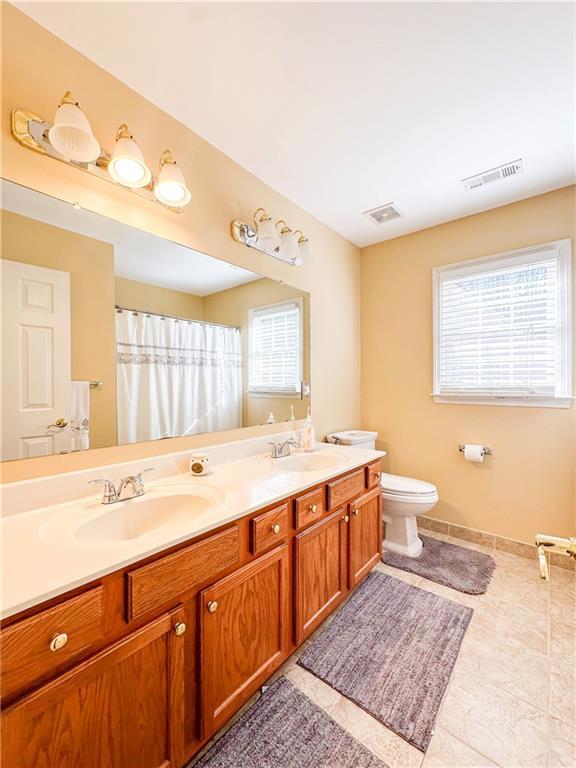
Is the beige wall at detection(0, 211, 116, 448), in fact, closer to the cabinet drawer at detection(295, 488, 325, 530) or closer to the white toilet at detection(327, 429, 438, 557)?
the cabinet drawer at detection(295, 488, 325, 530)

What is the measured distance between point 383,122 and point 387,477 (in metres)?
2.23

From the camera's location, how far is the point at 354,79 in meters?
1.34

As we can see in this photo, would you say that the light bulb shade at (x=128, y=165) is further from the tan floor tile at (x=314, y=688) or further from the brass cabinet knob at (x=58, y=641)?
the tan floor tile at (x=314, y=688)

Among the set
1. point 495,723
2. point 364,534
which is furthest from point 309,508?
point 495,723

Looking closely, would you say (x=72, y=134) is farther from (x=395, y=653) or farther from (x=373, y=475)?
(x=395, y=653)

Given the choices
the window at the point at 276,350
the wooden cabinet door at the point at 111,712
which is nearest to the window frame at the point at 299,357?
the window at the point at 276,350

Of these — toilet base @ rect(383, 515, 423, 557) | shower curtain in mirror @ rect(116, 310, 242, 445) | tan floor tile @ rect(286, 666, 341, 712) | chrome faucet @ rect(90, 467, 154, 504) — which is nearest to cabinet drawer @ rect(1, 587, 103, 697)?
chrome faucet @ rect(90, 467, 154, 504)

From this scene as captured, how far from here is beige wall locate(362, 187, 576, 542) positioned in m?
2.12

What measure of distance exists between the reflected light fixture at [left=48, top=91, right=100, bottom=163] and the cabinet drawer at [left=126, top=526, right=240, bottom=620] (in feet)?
4.46

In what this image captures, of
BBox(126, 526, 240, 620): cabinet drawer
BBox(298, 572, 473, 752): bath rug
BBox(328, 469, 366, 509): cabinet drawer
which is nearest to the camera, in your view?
BBox(126, 526, 240, 620): cabinet drawer

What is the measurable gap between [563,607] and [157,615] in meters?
2.12

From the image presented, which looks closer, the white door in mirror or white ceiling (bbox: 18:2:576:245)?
white ceiling (bbox: 18:2:576:245)

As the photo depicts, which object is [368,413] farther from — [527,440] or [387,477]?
[527,440]

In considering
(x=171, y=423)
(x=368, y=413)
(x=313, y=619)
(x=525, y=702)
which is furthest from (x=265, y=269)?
(x=525, y=702)
